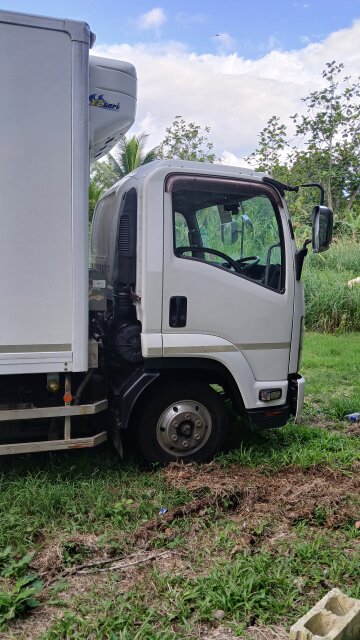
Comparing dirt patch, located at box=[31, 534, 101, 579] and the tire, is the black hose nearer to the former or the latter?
the tire

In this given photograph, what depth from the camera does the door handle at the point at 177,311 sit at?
12.8ft

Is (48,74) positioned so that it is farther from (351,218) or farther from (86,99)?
(351,218)

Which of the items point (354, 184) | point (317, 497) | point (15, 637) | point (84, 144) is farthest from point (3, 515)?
point (354, 184)

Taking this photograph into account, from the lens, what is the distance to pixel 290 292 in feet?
14.0

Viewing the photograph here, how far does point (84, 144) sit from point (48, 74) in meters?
0.48

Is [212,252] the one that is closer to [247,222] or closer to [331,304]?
[247,222]

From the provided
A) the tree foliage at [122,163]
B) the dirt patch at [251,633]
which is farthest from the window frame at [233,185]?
the tree foliage at [122,163]

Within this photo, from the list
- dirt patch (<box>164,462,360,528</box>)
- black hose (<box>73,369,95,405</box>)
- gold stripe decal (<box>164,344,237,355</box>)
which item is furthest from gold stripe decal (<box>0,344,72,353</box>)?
dirt patch (<box>164,462,360,528</box>)

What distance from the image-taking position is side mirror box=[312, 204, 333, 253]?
3.96 meters

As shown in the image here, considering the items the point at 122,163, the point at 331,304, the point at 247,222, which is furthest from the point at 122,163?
the point at 247,222

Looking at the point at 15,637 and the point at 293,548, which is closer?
the point at 15,637

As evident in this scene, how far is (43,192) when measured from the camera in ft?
11.2

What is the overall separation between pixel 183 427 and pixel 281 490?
901mm

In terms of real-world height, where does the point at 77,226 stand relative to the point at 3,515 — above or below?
above
